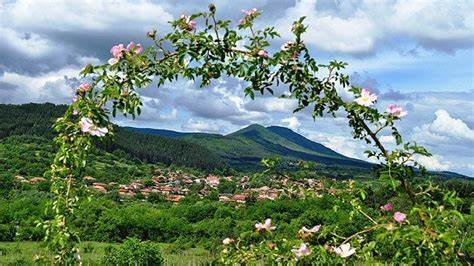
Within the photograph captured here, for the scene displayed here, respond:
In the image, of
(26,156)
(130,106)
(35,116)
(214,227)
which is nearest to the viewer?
(130,106)

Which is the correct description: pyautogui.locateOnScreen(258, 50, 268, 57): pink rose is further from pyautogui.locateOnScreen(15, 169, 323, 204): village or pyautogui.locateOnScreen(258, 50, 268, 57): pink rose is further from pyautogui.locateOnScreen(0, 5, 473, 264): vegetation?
pyautogui.locateOnScreen(15, 169, 323, 204): village

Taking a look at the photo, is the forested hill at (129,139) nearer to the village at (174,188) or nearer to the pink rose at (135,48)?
the village at (174,188)

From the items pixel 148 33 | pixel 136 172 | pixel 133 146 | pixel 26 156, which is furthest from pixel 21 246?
pixel 133 146

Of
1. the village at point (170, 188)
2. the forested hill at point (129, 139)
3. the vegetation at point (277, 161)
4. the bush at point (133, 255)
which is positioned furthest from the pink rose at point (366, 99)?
the forested hill at point (129, 139)

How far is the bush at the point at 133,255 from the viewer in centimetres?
2498

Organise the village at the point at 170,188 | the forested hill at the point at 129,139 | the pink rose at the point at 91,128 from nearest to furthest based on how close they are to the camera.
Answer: the pink rose at the point at 91,128, the village at the point at 170,188, the forested hill at the point at 129,139

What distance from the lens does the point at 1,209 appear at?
57.6 m

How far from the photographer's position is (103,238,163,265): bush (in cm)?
2498

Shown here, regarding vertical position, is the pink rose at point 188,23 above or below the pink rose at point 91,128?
above

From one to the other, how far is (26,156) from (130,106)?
115 meters

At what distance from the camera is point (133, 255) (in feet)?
83.4

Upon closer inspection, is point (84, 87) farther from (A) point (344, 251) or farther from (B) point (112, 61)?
(A) point (344, 251)

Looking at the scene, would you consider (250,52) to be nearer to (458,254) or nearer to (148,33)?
(148,33)

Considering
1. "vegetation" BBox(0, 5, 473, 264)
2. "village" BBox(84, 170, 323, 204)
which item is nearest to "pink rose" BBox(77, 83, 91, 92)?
"vegetation" BBox(0, 5, 473, 264)
